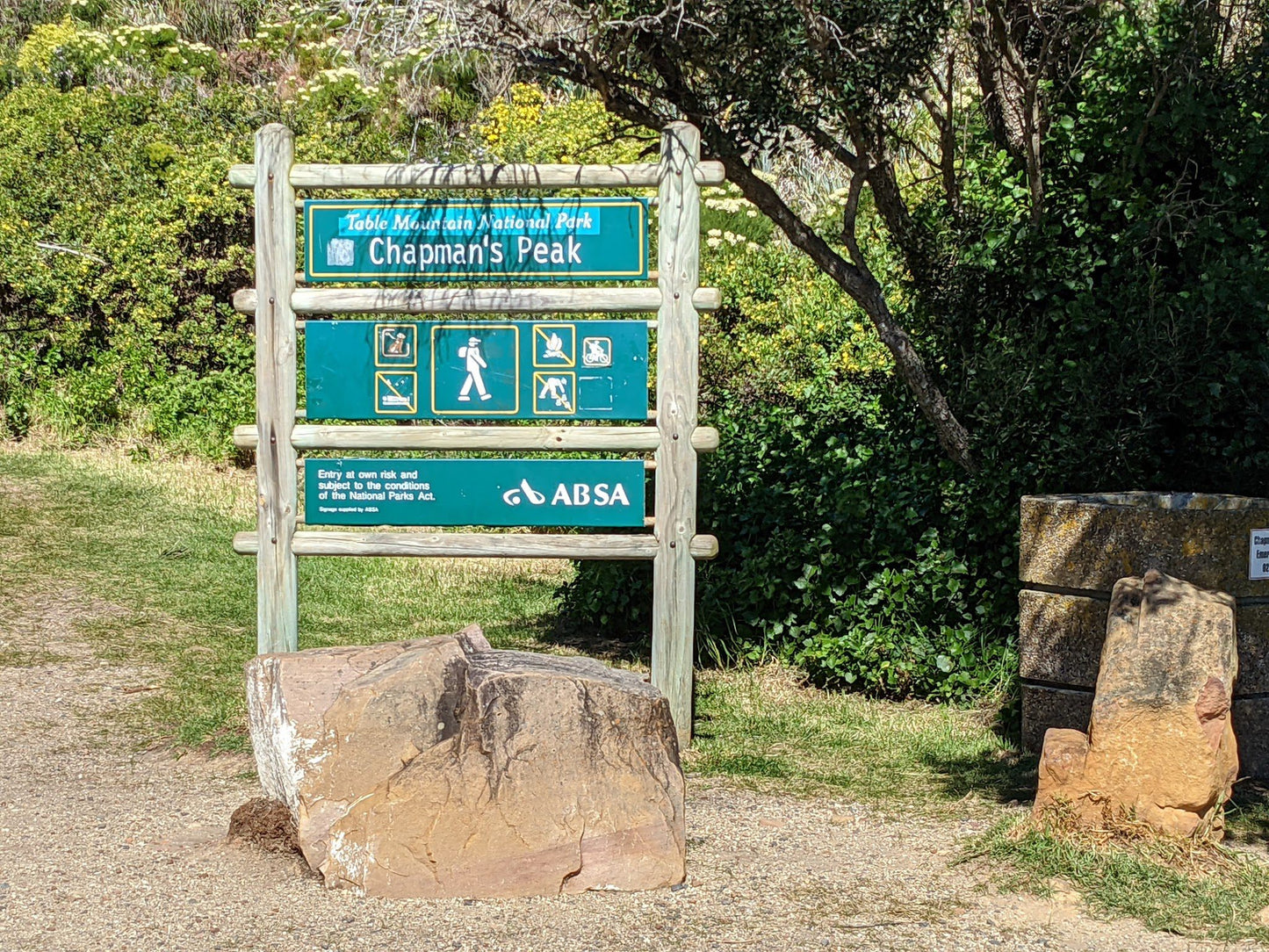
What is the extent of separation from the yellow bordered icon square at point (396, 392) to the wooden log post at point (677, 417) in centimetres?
105

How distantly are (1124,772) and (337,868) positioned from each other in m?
2.50

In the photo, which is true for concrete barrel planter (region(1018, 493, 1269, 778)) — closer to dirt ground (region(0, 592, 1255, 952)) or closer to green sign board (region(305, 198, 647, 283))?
dirt ground (region(0, 592, 1255, 952))

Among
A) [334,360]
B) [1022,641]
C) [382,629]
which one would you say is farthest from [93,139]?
[1022,641]

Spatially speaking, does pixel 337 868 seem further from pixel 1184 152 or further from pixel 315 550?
pixel 1184 152

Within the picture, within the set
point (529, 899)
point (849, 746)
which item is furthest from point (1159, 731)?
point (529, 899)

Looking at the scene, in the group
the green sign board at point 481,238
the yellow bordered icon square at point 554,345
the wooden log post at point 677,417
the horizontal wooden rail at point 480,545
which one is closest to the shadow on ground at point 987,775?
the wooden log post at point 677,417

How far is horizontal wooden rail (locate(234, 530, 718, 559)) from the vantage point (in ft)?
19.3

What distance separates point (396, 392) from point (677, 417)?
1.21 m

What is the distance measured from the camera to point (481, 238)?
5.91m

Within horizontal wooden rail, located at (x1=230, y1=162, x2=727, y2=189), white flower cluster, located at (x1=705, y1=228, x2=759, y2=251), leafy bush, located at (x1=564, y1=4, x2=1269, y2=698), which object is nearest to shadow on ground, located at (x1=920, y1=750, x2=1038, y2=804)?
leafy bush, located at (x1=564, y1=4, x2=1269, y2=698)

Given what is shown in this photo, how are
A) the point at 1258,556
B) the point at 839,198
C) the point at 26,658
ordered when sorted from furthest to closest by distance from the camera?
the point at 839,198 → the point at 26,658 → the point at 1258,556

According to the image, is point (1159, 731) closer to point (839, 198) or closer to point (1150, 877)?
point (1150, 877)

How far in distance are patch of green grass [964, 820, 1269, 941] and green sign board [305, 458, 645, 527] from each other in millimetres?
2120

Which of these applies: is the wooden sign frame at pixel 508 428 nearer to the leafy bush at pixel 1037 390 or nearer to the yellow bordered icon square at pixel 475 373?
the yellow bordered icon square at pixel 475 373
